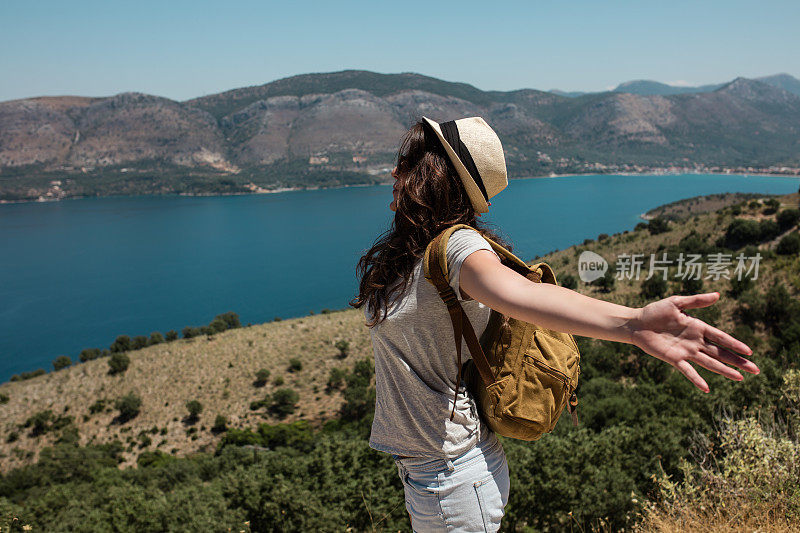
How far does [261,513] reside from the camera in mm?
4719

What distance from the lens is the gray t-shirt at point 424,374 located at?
1.07 m

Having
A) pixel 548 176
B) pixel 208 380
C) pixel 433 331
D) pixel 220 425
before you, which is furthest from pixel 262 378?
pixel 548 176

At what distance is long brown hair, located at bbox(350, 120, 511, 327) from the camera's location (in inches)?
42.5

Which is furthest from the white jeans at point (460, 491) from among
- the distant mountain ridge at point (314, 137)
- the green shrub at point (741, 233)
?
the distant mountain ridge at point (314, 137)

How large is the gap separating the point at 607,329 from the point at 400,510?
404cm

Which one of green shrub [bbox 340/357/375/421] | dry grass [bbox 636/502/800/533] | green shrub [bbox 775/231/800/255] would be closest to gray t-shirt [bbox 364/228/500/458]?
dry grass [bbox 636/502/800/533]

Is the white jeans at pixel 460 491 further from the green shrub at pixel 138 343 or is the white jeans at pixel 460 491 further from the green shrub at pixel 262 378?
the green shrub at pixel 138 343

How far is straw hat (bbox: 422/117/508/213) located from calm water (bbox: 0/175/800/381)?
3742cm

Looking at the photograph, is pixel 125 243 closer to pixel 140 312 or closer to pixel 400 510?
pixel 140 312

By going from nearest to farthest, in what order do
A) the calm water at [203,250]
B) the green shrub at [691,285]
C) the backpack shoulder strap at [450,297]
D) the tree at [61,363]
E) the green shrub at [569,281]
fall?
the backpack shoulder strap at [450,297] → the green shrub at [691,285] → the green shrub at [569,281] → the tree at [61,363] → the calm water at [203,250]

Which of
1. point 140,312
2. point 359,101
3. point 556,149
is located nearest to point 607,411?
point 140,312

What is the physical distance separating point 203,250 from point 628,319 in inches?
3326

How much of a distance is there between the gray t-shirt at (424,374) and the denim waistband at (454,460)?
16 mm

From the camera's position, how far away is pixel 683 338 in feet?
2.49
